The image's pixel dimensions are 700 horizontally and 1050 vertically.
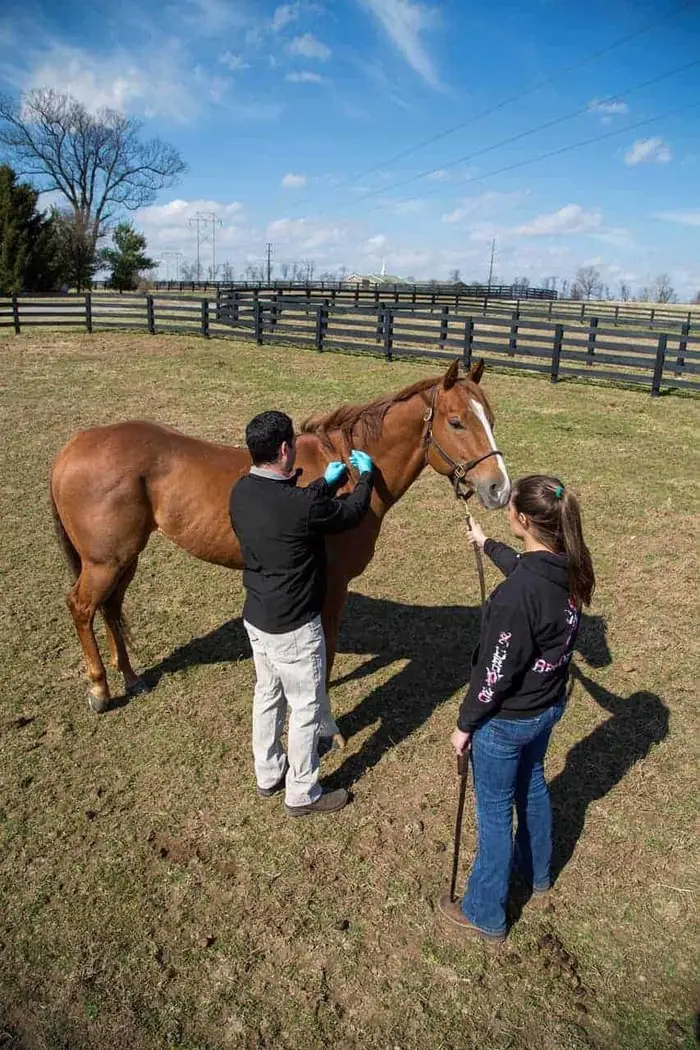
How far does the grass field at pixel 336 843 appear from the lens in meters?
2.45

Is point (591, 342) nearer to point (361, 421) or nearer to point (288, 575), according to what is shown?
point (361, 421)

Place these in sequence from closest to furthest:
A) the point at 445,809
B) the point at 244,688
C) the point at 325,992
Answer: the point at 325,992, the point at 445,809, the point at 244,688

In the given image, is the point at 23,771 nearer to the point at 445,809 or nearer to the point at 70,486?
the point at 70,486

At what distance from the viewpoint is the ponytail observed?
237 cm

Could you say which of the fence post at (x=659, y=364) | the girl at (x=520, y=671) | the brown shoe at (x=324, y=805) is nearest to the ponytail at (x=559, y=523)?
the girl at (x=520, y=671)

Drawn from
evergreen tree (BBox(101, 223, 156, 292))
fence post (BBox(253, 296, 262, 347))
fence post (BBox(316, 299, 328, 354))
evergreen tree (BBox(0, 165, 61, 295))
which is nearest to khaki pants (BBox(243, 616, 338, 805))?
fence post (BBox(316, 299, 328, 354))

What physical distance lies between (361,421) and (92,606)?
2.10 meters

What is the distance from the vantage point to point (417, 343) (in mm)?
17453

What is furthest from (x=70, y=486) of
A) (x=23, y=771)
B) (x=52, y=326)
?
(x=52, y=326)

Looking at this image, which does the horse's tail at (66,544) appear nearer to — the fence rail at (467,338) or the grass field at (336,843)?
the grass field at (336,843)

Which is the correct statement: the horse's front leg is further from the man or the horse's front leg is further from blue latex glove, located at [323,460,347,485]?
blue latex glove, located at [323,460,347,485]

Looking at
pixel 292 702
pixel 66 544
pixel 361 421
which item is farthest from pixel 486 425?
pixel 66 544

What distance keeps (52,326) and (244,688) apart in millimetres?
21417

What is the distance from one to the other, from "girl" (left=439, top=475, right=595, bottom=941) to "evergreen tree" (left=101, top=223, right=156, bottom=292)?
49578mm
